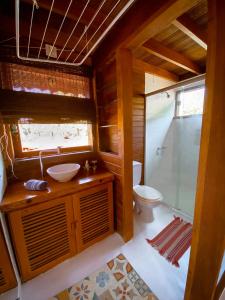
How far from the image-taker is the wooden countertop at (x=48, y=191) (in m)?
1.13

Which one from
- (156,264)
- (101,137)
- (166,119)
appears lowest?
(156,264)

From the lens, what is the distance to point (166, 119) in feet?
8.32

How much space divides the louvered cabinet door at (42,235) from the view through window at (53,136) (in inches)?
30.5

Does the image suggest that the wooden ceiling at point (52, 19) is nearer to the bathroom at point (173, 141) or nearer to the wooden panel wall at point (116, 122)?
the wooden panel wall at point (116, 122)

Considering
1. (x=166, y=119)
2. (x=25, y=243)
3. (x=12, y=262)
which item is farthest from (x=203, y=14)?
(x=12, y=262)

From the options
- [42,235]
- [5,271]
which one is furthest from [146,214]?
[5,271]

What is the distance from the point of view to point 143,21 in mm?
1068

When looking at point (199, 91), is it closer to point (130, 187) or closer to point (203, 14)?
point (203, 14)

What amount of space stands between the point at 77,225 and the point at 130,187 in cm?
72

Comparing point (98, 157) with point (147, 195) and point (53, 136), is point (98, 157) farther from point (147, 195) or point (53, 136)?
point (147, 195)

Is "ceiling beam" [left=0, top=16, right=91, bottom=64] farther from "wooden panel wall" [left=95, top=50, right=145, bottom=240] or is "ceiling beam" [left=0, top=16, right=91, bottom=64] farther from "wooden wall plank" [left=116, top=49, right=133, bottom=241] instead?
"wooden wall plank" [left=116, top=49, right=133, bottom=241]

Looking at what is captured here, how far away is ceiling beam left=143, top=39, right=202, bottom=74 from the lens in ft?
5.41

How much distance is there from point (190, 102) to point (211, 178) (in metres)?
1.98

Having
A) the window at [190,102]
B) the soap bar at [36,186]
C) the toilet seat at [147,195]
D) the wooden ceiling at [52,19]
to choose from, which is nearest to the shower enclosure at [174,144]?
the window at [190,102]
